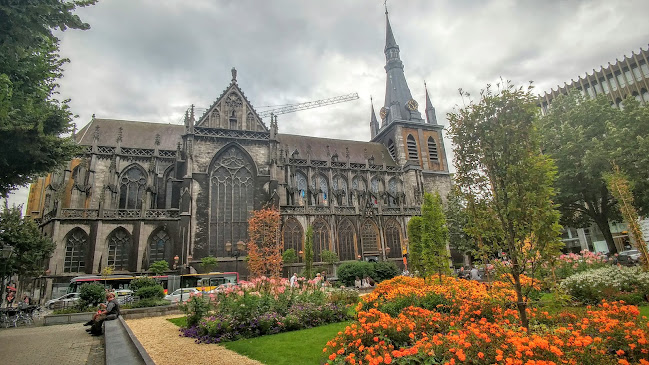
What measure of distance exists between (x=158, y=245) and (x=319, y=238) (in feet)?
45.3

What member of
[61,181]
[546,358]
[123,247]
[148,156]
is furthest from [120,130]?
[546,358]

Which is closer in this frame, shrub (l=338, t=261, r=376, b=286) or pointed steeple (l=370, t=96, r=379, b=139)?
shrub (l=338, t=261, r=376, b=286)

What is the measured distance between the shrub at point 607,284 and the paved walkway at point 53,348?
13.5 meters

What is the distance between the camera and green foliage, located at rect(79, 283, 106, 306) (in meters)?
18.3

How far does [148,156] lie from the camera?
3350cm

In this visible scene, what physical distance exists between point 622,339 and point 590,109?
23.0 metres

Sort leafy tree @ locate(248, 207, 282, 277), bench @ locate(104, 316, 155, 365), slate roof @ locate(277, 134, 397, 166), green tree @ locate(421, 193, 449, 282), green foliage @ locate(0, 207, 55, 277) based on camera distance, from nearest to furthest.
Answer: bench @ locate(104, 316, 155, 365) < green tree @ locate(421, 193, 449, 282) < green foliage @ locate(0, 207, 55, 277) < leafy tree @ locate(248, 207, 282, 277) < slate roof @ locate(277, 134, 397, 166)

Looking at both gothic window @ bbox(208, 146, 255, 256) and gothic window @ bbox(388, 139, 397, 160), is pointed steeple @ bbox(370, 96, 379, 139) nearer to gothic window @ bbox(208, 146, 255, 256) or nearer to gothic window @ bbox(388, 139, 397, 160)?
gothic window @ bbox(388, 139, 397, 160)

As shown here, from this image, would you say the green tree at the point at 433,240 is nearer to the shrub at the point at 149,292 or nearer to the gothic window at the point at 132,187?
the shrub at the point at 149,292

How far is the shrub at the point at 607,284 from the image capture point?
1041cm

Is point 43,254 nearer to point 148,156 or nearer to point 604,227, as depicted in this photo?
point 148,156

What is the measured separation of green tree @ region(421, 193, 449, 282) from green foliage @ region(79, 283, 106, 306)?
16799 millimetres

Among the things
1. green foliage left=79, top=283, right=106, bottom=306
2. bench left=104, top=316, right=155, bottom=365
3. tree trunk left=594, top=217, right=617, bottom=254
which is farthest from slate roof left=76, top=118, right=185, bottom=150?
tree trunk left=594, top=217, right=617, bottom=254

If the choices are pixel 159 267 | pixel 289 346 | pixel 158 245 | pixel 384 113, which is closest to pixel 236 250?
pixel 159 267
